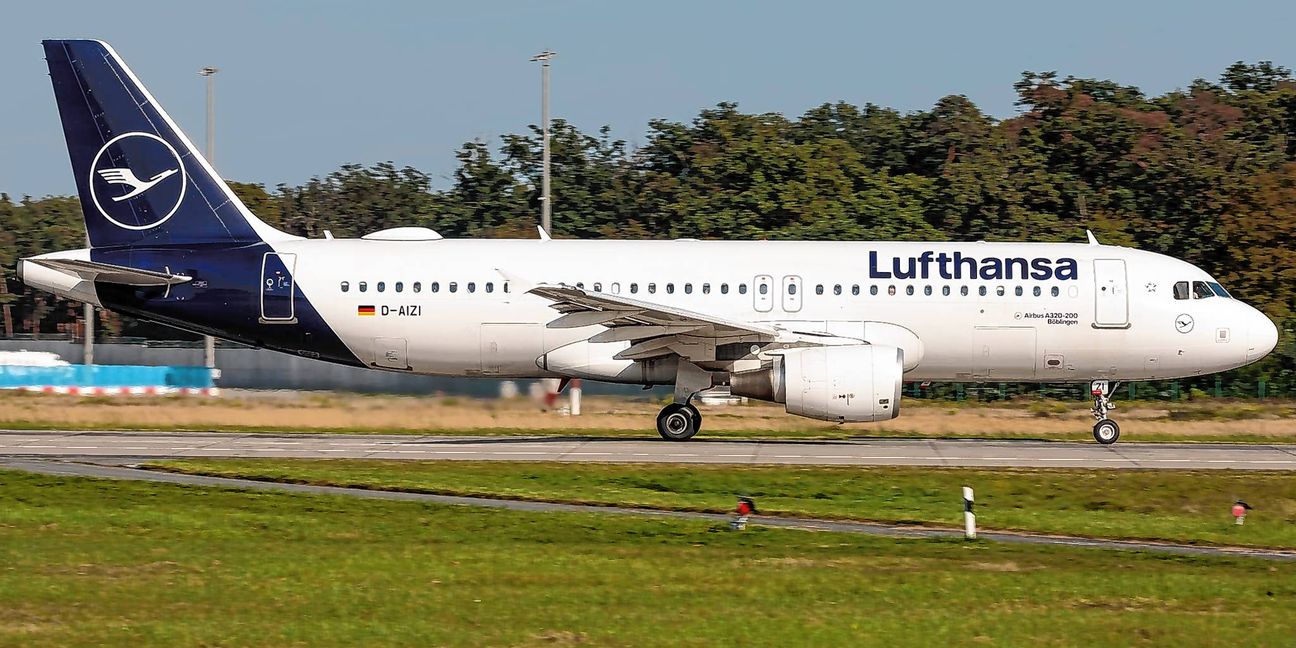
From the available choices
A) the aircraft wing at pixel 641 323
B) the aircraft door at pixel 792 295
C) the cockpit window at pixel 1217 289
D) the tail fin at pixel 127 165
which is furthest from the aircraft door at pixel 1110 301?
the tail fin at pixel 127 165

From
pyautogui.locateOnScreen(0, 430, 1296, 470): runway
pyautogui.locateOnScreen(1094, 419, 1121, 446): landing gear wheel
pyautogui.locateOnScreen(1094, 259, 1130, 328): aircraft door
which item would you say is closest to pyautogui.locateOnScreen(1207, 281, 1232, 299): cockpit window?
pyautogui.locateOnScreen(1094, 259, 1130, 328): aircraft door

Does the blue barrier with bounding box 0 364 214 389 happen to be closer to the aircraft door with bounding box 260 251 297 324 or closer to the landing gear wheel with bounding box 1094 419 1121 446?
Answer: the aircraft door with bounding box 260 251 297 324

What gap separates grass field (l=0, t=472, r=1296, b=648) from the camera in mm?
11977

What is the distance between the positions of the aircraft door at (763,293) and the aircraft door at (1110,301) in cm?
646

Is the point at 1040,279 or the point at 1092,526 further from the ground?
the point at 1040,279

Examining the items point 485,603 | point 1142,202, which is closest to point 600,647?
point 485,603

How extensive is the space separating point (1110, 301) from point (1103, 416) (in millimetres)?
2441

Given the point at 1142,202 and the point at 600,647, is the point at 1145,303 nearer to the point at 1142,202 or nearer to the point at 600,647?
the point at 600,647

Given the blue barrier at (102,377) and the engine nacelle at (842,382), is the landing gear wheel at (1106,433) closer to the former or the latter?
the engine nacelle at (842,382)

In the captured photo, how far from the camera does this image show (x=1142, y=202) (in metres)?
62.9

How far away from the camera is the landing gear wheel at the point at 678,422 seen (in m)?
30.0

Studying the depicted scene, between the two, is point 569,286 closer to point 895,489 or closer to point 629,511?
point 895,489

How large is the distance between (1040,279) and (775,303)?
17.6ft

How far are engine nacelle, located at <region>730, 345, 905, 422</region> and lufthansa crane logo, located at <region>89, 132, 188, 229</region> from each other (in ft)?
42.1
